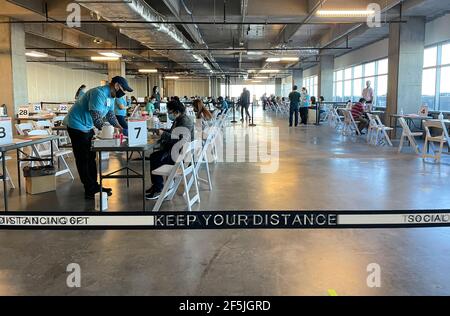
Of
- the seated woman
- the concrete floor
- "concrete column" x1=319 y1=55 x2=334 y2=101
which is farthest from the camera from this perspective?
"concrete column" x1=319 y1=55 x2=334 y2=101

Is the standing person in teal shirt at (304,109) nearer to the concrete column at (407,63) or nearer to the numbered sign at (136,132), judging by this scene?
the concrete column at (407,63)

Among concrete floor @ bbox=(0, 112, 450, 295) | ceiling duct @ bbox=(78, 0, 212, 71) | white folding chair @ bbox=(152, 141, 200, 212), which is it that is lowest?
concrete floor @ bbox=(0, 112, 450, 295)

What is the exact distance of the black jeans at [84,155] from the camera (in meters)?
4.55

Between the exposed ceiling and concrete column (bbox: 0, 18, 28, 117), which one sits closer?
the exposed ceiling

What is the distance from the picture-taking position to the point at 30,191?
5070 mm

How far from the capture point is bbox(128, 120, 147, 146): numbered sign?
13.2ft

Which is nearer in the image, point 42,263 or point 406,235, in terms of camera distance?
point 42,263

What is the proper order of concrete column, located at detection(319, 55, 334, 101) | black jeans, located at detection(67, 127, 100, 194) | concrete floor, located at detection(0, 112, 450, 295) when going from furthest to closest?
1. concrete column, located at detection(319, 55, 334, 101)
2. black jeans, located at detection(67, 127, 100, 194)
3. concrete floor, located at detection(0, 112, 450, 295)

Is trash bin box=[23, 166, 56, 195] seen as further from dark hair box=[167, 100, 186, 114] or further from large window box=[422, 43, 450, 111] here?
large window box=[422, 43, 450, 111]

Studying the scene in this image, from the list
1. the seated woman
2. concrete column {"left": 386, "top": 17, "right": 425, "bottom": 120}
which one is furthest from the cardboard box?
concrete column {"left": 386, "top": 17, "right": 425, "bottom": 120}

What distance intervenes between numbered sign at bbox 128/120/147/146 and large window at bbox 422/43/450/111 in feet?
30.9
